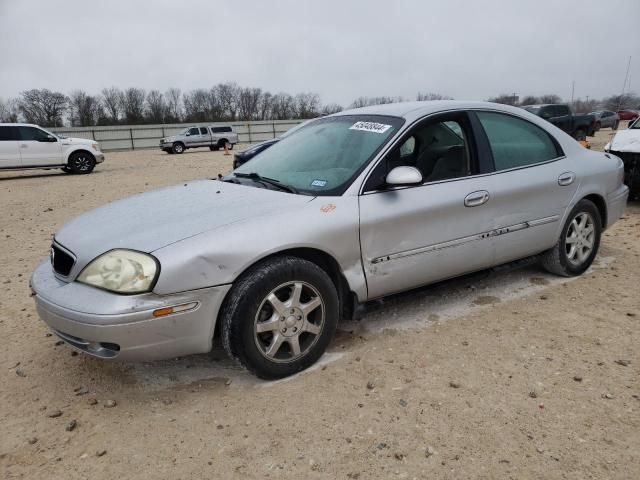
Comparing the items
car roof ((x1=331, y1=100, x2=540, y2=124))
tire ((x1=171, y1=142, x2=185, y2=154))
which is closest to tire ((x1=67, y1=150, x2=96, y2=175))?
car roof ((x1=331, y1=100, x2=540, y2=124))

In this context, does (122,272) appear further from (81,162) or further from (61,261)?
(81,162)

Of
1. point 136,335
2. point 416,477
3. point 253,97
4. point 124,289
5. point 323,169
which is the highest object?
point 253,97

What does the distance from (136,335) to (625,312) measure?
11.0 feet

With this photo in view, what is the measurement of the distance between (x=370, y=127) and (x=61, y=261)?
6.95 ft

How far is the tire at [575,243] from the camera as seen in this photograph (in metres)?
4.12

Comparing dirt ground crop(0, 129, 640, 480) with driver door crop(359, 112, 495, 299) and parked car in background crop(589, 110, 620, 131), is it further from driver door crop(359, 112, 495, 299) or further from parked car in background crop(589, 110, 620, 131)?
parked car in background crop(589, 110, 620, 131)

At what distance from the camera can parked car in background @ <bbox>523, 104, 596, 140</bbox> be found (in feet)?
63.1

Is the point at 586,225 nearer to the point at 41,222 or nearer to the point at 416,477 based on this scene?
the point at 416,477

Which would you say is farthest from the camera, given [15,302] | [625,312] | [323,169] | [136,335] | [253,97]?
[253,97]

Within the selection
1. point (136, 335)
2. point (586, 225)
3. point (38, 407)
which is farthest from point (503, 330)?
point (38, 407)

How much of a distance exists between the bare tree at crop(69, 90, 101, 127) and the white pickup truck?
51.3 metres

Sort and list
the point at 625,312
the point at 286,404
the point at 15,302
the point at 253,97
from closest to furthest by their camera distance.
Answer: the point at 286,404, the point at 625,312, the point at 15,302, the point at 253,97

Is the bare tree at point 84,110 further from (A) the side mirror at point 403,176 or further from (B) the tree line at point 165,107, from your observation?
(A) the side mirror at point 403,176

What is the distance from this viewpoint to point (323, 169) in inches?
127
